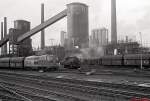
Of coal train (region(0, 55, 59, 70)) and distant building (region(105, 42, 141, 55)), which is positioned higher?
distant building (region(105, 42, 141, 55))

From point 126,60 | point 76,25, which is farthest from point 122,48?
point 126,60

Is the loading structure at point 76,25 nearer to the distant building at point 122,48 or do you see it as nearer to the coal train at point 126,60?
the distant building at point 122,48

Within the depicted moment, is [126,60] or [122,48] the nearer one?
[126,60]

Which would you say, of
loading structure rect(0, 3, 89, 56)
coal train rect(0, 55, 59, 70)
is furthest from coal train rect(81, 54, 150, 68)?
loading structure rect(0, 3, 89, 56)

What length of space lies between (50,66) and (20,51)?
122 feet

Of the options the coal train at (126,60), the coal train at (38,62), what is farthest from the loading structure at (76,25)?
the coal train at (38,62)

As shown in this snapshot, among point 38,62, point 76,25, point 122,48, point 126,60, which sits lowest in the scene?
point 38,62

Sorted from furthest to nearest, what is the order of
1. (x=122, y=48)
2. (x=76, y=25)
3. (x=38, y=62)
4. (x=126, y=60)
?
(x=76, y=25) < (x=122, y=48) < (x=126, y=60) < (x=38, y=62)

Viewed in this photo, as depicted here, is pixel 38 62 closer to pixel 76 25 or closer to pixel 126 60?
pixel 126 60

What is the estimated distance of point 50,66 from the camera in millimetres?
33000

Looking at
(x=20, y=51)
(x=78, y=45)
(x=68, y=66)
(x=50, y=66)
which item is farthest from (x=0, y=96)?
(x=78, y=45)

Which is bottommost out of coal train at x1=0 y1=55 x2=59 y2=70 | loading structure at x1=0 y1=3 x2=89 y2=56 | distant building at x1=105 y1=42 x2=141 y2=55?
coal train at x1=0 y1=55 x2=59 y2=70

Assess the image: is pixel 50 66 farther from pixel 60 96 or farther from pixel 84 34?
pixel 84 34

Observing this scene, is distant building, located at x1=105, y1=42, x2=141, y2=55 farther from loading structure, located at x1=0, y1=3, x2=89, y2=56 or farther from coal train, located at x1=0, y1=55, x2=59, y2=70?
coal train, located at x1=0, y1=55, x2=59, y2=70
